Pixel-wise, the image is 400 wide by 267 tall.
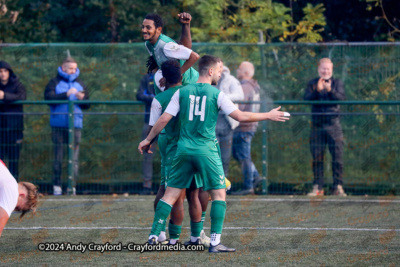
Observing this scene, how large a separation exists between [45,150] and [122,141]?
4.31 feet

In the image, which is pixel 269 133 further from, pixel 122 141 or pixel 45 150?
pixel 45 150

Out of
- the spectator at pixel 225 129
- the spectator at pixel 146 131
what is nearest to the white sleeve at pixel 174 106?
the spectator at pixel 225 129

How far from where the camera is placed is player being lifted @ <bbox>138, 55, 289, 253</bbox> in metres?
7.60

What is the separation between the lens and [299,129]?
1340cm

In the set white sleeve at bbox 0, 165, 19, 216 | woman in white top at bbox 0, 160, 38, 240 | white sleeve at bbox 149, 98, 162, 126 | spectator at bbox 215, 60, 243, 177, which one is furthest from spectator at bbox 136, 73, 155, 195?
white sleeve at bbox 0, 165, 19, 216

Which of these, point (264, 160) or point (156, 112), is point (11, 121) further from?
point (156, 112)

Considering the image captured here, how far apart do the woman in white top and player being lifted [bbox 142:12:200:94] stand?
2.25 meters

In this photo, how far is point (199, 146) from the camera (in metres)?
7.61

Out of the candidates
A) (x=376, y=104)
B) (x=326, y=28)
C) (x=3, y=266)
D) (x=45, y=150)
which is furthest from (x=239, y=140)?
(x=3, y=266)

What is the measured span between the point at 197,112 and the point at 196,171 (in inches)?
23.1

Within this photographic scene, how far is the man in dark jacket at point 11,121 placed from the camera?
13.4 m

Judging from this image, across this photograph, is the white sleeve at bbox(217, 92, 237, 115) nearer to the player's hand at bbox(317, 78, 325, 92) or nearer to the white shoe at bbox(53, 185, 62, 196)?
the player's hand at bbox(317, 78, 325, 92)

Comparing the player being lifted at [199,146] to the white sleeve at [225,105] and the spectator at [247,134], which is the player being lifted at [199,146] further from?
the spectator at [247,134]

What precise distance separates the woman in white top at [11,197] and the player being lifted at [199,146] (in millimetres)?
1664
